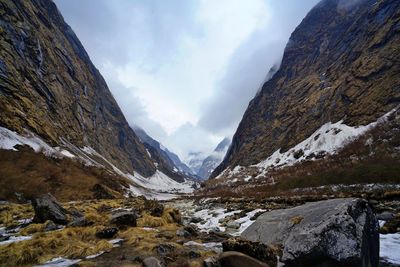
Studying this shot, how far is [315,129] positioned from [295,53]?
76.8m

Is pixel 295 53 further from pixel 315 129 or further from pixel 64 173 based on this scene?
pixel 64 173

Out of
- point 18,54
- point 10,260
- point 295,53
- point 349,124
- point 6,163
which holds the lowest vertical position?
point 10,260

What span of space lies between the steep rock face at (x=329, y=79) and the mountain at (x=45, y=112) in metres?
57.5

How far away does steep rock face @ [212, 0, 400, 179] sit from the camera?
233 ft

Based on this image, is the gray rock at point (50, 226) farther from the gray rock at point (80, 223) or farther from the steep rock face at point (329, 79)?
the steep rock face at point (329, 79)

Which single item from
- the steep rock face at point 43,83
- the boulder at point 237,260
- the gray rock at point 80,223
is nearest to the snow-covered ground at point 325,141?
the gray rock at point 80,223

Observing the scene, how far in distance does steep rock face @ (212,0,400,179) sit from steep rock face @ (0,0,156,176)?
70.1 meters

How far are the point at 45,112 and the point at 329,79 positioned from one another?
96.4 metres

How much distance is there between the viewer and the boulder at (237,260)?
852 centimetres

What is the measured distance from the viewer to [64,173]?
47781mm

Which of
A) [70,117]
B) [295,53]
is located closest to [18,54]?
[70,117]

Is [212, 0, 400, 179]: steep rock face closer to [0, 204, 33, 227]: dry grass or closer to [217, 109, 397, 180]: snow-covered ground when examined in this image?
[217, 109, 397, 180]: snow-covered ground

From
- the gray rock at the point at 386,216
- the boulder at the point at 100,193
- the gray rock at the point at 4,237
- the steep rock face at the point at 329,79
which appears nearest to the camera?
the gray rock at the point at 4,237

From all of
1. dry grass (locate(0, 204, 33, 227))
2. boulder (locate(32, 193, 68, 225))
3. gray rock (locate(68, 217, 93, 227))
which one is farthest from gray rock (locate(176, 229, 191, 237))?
dry grass (locate(0, 204, 33, 227))
